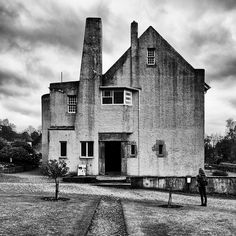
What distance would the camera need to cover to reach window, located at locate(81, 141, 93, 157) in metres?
27.9

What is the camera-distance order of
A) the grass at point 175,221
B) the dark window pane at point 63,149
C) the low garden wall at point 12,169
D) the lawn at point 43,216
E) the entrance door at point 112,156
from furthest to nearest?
the entrance door at point 112,156 < the low garden wall at point 12,169 < the dark window pane at point 63,149 < the grass at point 175,221 < the lawn at point 43,216

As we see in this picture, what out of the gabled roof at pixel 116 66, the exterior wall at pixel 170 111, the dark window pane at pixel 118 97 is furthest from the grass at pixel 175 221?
the gabled roof at pixel 116 66

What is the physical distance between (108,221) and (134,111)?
1726cm

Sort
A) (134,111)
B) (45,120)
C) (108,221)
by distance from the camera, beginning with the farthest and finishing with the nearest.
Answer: (45,120)
(134,111)
(108,221)

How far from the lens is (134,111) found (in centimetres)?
2862

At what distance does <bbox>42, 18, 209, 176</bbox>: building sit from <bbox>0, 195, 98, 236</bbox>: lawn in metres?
11.7

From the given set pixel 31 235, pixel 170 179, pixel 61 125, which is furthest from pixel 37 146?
pixel 31 235

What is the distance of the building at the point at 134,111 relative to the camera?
92.0 feet

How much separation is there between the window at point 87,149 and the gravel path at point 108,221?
38.9ft

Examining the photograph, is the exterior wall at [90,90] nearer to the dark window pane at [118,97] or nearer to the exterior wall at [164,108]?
the exterior wall at [164,108]

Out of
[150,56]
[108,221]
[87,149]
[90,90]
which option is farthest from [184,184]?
[150,56]

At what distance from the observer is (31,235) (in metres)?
9.63

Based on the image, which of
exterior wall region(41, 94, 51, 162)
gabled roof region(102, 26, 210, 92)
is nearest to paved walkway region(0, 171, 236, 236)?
gabled roof region(102, 26, 210, 92)

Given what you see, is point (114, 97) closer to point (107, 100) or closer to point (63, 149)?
point (107, 100)
